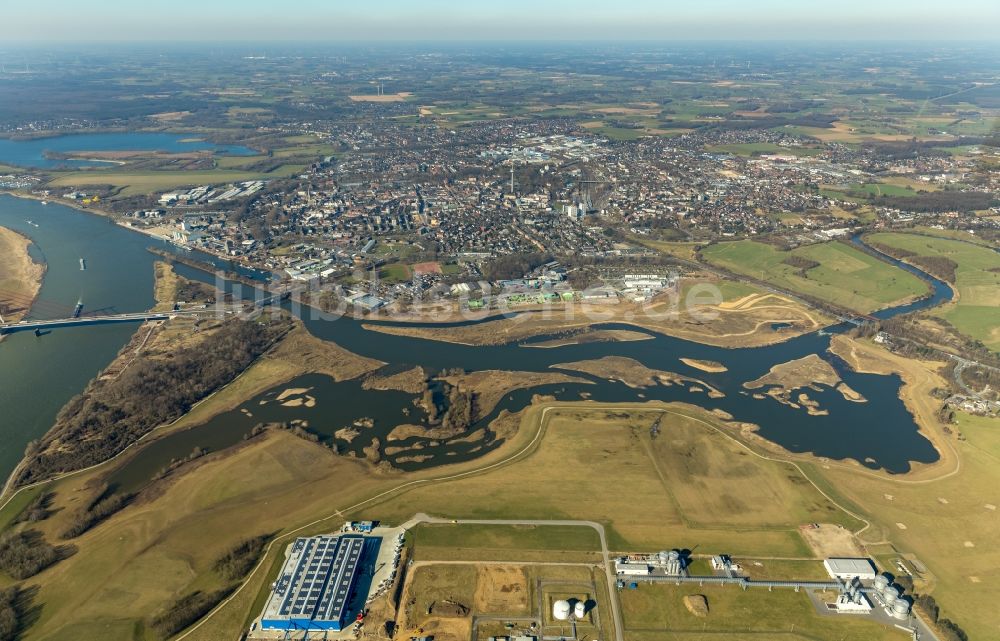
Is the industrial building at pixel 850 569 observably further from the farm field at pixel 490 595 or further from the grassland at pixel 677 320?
the grassland at pixel 677 320

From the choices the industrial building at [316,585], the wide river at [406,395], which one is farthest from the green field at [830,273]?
the industrial building at [316,585]

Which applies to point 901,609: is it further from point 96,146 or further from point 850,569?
point 96,146

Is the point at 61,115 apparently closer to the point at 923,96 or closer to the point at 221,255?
the point at 221,255

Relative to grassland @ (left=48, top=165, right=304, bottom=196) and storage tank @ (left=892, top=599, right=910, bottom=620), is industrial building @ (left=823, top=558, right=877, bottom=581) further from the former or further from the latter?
grassland @ (left=48, top=165, right=304, bottom=196)

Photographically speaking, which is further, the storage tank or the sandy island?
the sandy island

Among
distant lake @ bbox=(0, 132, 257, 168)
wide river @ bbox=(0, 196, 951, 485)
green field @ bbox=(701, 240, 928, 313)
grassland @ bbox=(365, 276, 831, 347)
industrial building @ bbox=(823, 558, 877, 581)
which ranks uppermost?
distant lake @ bbox=(0, 132, 257, 168)

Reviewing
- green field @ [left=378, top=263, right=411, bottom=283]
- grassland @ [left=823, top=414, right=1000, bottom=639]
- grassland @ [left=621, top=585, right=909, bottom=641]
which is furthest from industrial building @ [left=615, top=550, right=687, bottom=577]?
green field @ [left=378, top=263, right=411, bottom=283]
